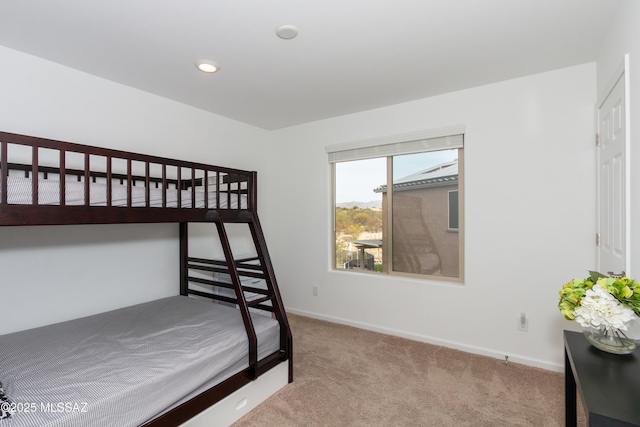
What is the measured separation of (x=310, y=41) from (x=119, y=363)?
83.8 inches

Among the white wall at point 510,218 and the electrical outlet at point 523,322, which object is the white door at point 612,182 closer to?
the white wall at point 510,218

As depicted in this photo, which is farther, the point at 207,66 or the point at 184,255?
the point at 184,255

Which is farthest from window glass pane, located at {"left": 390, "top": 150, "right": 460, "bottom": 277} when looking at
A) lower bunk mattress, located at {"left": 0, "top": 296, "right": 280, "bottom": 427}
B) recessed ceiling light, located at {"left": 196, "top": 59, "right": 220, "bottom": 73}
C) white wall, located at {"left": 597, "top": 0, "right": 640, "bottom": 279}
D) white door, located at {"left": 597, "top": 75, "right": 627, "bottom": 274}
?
recessed ceiling light, located at {"left": 196, "top": 59, "right": 220, "bottom": 73}

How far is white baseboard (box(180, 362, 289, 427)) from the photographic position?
1671 millimetres

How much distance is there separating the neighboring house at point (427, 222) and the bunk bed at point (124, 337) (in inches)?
60.0

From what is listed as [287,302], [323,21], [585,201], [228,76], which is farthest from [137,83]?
[585,201]

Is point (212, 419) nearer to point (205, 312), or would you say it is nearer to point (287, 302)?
point (205, 312)

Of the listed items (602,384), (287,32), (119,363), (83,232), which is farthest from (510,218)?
(83,232)

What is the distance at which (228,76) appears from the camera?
8.08ft

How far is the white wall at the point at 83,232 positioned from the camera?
206 cm

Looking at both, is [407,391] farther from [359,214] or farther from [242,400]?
[359,214]

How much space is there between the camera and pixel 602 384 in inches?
40.6

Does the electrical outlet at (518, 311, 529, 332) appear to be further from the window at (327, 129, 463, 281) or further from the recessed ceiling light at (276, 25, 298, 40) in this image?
the recessed ceiling light at (276, 25, 298, 40)

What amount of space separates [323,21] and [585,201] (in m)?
2.25
